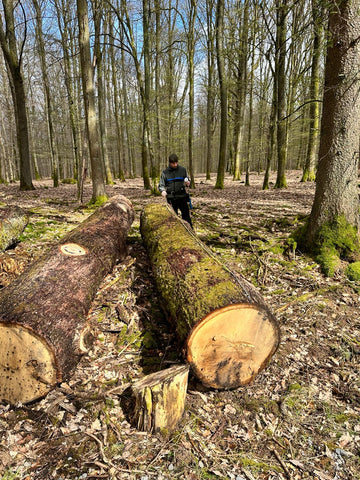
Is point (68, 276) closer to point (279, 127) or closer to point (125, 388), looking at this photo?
point (125, 388)

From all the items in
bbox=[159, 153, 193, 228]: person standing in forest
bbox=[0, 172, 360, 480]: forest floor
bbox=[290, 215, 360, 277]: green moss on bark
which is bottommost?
bbox=[0, 172, 360, 480]: forest floor

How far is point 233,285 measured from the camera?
2.47 m

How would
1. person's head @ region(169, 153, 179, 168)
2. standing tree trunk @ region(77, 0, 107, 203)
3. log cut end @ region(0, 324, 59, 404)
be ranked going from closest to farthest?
log cut end @ region(0, 324, 59, 404) < person's head @ region(169, 153, 179, 168) < standing tree trunk @ region(77, 0, 107, 203)

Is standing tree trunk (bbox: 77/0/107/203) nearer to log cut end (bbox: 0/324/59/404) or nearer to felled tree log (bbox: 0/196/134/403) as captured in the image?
felled tree log (bbox: 0/196/134/403)

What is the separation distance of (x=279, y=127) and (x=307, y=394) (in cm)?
1092

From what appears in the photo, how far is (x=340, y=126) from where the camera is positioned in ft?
12.8

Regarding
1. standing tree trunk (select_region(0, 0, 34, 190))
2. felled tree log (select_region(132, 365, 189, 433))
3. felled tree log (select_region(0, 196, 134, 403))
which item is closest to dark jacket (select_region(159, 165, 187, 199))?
felled tree log (select_region(0, 196, 134, 403))

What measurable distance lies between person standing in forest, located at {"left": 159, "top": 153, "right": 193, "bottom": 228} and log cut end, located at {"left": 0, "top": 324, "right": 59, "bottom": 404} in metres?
3.82

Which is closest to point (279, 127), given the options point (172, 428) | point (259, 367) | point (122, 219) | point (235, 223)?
point (235, 223)

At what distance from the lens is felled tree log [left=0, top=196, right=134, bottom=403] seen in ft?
6.97

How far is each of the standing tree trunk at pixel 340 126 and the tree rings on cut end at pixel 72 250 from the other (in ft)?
12.2

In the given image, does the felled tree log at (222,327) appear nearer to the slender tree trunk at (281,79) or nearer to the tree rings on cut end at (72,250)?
the tree rings on cut end at (72,250)

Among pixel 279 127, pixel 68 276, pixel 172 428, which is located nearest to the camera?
pixel 172 428

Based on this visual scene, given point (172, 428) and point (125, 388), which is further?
point (125, 388)
